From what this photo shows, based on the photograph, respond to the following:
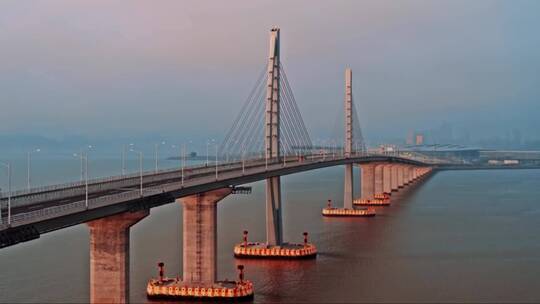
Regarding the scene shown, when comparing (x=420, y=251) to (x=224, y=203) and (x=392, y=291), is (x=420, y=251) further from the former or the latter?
(x=224, y=203)

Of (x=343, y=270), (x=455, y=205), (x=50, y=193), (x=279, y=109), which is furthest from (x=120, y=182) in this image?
(x=455, y=205)

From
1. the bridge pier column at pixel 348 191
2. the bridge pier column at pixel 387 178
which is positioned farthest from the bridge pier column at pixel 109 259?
the bridge pier column at pixel 387 178

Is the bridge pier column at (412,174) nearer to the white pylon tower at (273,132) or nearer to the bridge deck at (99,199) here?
the white pylon tower at (273,132)

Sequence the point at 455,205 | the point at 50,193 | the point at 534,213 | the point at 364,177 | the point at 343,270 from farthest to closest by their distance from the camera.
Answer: the point at 364,177, the point at 455,205, the point at 534,213, the point at 343,270, the point at 50,193

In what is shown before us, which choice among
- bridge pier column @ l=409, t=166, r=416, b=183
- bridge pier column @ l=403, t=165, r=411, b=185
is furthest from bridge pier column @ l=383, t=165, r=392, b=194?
bridge pier column @ l=409, t=166, r=416, b=183

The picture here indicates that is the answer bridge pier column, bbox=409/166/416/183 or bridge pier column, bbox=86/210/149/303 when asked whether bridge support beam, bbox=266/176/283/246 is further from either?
bridge pier column, bbox=409/166/416/183
